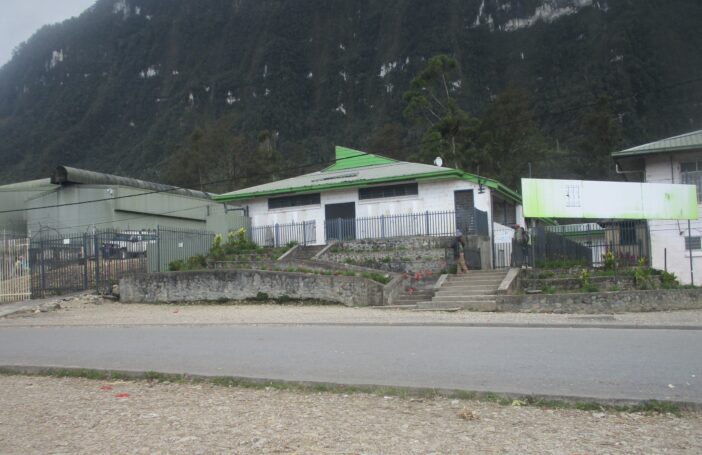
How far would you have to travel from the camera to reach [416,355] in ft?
28.8

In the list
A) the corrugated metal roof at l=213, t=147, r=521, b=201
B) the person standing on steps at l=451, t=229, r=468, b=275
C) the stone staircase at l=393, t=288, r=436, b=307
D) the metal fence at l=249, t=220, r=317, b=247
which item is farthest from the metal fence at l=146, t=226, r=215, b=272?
the person standing on steps at l=451, t=229, r=468, b=275

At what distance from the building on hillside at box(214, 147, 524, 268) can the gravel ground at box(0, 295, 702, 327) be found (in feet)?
21.3

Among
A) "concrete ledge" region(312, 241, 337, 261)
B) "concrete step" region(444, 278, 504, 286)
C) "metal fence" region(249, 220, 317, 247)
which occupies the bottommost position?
"concrete step" region(444, 278, 504, 286)

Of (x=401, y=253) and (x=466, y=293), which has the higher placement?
(x=401, y=253)

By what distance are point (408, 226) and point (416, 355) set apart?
47.5 feet

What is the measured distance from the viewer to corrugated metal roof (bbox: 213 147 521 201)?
24.9 metres

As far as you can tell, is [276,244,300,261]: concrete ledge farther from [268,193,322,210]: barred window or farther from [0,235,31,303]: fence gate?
[0,235,31,303]: fence gate

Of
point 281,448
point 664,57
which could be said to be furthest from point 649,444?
point 664,57

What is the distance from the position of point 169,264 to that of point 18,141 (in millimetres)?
98261

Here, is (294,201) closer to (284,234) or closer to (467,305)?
(284,234)

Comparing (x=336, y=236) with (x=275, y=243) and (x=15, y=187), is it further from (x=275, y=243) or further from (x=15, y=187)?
(x=15, y=187)

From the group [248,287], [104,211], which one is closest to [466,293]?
[248,287]

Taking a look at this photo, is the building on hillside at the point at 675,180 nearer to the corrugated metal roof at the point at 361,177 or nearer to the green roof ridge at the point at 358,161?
the corrugated metal roof at the point at 361,177

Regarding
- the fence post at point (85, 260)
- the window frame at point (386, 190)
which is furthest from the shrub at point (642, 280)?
the fence post at point (85, 260)
